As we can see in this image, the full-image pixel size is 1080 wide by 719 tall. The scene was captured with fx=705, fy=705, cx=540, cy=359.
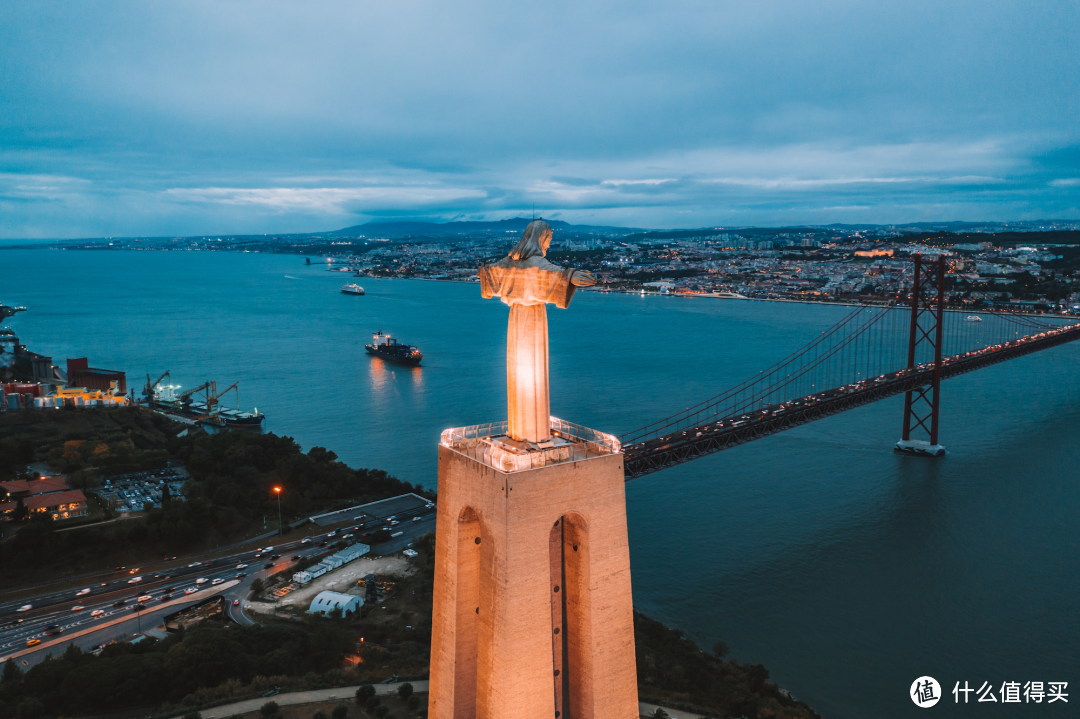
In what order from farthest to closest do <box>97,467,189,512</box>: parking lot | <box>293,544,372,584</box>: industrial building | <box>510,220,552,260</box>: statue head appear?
1. <box>97,467,189,512</box>: parking lot
2. <box>293,544,372,584</box>: industrial building
3. <box>510,220,552,260</box>: statue head

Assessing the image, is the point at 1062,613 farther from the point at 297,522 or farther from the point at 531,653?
the point at 297,522

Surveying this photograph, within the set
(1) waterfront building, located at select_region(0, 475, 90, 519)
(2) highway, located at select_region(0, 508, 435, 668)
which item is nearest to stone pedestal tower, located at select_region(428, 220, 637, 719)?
(2) highway, located at select_region(0, 508, 435, 668)

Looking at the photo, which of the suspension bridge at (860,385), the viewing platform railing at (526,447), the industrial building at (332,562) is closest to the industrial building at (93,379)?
the industrial building at (332,562)

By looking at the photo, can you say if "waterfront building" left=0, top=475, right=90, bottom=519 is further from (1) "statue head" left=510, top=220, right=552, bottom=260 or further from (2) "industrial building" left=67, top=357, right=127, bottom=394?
(2) "industrial building" left=67, top=357, right=127, bottom=394

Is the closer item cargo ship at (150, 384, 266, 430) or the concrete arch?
the concrete arch

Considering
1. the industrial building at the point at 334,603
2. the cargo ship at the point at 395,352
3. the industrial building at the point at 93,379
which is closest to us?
the industrial building at the point at 334,603

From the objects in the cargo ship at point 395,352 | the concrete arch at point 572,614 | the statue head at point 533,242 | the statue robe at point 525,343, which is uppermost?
the statue head at point 533,242

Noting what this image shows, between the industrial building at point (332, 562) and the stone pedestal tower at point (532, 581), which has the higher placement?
the stone pedestal tower at point (532, 581)

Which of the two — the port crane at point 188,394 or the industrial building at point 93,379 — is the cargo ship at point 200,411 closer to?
the port crane at point 188,394
